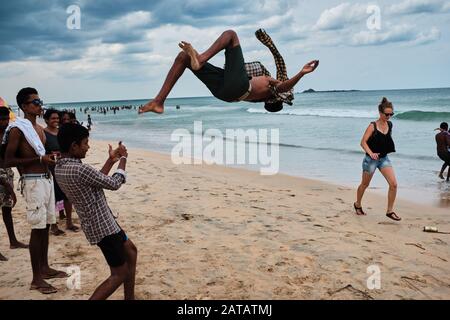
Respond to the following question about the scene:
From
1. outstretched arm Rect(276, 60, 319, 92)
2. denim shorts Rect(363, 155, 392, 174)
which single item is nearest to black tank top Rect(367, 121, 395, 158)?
denim shorts Rect(363, 155, 392, 174)

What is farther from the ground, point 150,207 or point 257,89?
point 257,89

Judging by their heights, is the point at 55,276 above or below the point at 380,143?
below

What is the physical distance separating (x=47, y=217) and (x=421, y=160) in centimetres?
1328

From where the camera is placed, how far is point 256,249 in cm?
608

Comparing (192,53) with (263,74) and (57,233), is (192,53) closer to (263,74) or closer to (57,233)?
(263,74)

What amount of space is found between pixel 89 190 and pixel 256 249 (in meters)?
2.96

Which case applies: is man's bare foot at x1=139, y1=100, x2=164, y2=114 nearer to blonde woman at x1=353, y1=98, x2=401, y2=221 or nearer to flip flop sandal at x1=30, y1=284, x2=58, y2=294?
flip flop sandal at x1=30, y1=284, x2=58, y2=294

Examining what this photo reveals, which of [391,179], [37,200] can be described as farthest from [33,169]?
[391,179]

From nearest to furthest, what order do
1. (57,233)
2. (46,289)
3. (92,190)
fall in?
1. (92,190)
2. (46,289)
3. (57,233)

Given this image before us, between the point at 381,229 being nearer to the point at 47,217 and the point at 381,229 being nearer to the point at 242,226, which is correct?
the point at 242,226

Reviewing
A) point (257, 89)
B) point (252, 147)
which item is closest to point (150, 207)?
point (257, 89)

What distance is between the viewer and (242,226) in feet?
23.6

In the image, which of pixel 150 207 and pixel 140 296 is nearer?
pixel 140 296
